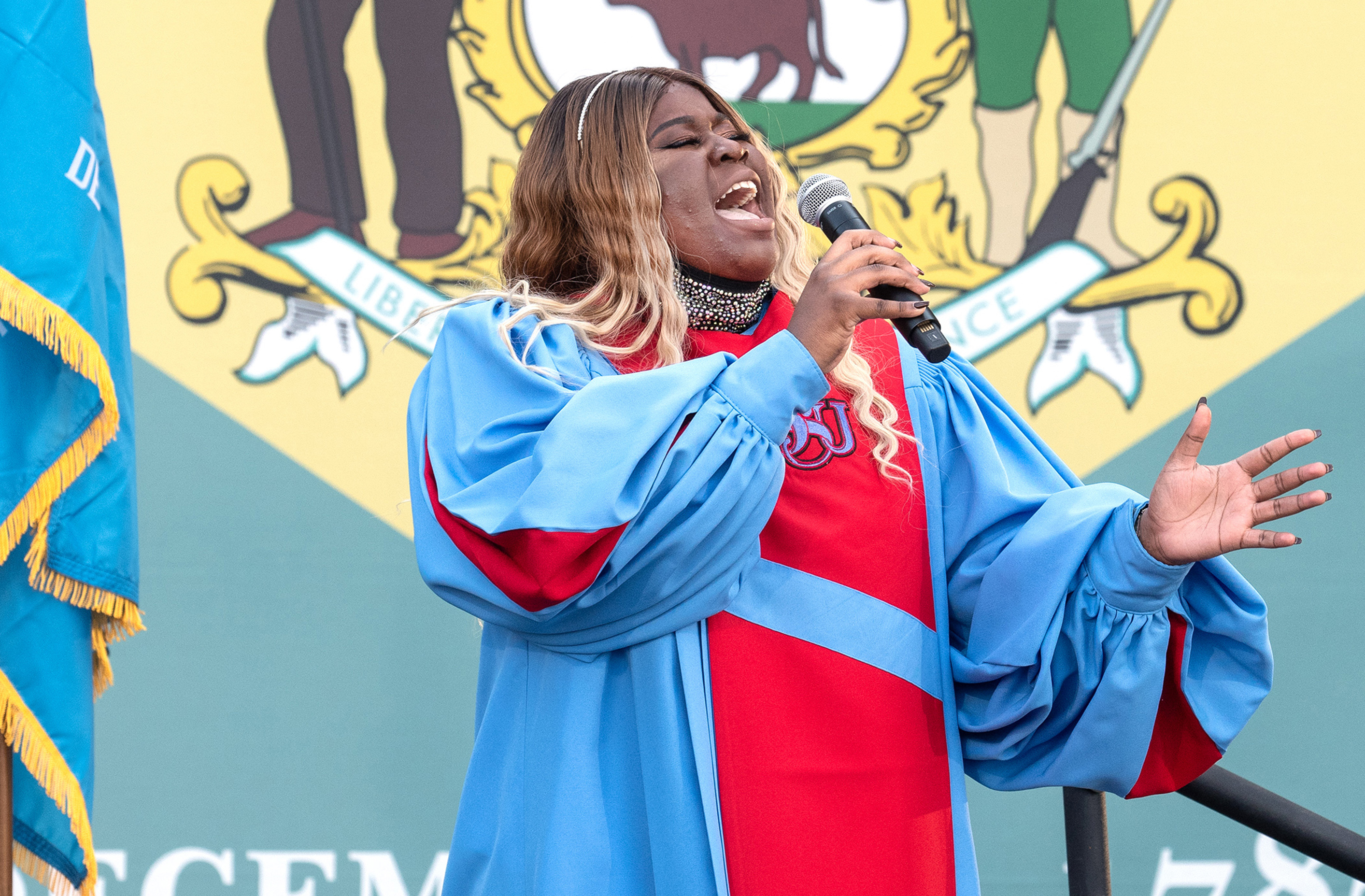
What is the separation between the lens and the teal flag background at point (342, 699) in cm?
253

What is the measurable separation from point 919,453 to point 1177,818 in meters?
A: 1.71

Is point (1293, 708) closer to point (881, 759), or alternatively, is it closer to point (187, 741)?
point (881, 759)

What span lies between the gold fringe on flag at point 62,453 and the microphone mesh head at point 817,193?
35.7 inches

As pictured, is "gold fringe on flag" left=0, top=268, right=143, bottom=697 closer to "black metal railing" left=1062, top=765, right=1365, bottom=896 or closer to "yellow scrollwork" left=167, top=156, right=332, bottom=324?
"yellow scrollwork" left=167, top=156, right=332, bottom=324

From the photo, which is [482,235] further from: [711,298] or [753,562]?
[753,562]

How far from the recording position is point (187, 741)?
2.54 m

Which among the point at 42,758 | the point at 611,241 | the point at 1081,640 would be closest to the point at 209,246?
the point at 42,758

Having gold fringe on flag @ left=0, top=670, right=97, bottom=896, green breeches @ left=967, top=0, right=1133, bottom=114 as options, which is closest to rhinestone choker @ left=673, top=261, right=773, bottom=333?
gold fringe on flag @ left=0, top=670, right=97, bottom=896

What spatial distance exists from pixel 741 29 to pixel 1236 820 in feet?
6.33

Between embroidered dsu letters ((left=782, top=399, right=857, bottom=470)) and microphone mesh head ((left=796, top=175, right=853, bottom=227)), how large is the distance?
0.68ft

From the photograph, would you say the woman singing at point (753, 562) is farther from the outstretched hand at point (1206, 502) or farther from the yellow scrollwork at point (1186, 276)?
the yellow scrollwork at point (1186, 276)

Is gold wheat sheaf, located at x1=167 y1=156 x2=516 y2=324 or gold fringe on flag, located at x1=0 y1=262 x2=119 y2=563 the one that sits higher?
gold wheat sheaf, located at x1=167 y1=156 x2=516 y2=324

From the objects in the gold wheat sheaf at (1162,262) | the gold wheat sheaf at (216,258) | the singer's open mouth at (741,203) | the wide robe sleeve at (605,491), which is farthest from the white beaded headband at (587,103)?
the gold wheat sheaf at (1162,262)

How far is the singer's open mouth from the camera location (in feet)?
4.37
